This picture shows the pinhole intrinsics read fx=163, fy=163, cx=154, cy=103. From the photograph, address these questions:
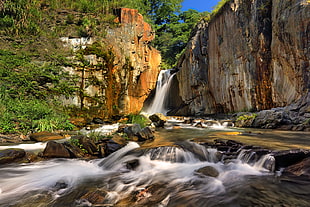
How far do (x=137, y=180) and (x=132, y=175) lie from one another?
11.7 inches

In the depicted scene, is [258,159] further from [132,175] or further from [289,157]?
[132,175]

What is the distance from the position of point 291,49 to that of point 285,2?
3.20m

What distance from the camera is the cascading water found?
7.57 feet

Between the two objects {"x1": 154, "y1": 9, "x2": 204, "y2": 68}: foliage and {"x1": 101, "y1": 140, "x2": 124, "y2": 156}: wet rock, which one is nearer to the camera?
{"x1": 101, "y1": 140, "x2": 124, "y2": 156}: wet rock

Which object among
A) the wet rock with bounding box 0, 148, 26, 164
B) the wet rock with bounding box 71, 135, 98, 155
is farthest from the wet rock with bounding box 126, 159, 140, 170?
the wet rock with bounding box 0, 148, 26, 164

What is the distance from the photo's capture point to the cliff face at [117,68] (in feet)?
38.6

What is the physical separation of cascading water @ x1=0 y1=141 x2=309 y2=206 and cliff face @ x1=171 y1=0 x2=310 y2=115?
941 cm

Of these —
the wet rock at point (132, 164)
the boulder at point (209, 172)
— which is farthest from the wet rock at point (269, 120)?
the wet rock at point (132, 164)

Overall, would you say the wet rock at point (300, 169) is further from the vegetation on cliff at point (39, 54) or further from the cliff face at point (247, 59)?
the cliff face at point (247, 59)

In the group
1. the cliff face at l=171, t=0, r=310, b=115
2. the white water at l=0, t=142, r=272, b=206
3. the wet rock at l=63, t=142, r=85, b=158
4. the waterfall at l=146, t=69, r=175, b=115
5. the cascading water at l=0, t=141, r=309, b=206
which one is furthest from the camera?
the waterfall at l=146, t=69, r=175, b=115

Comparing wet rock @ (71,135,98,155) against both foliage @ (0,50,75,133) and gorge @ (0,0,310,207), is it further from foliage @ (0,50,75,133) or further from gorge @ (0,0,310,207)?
foliage @ (0,50,75,133)

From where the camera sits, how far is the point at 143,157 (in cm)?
407

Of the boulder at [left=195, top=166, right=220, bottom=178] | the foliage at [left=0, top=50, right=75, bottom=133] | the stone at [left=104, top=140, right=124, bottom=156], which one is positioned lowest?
the boulder at [left=195, top=166, right=220, bottom=178]

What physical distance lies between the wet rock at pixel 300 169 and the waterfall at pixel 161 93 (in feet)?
54.5
